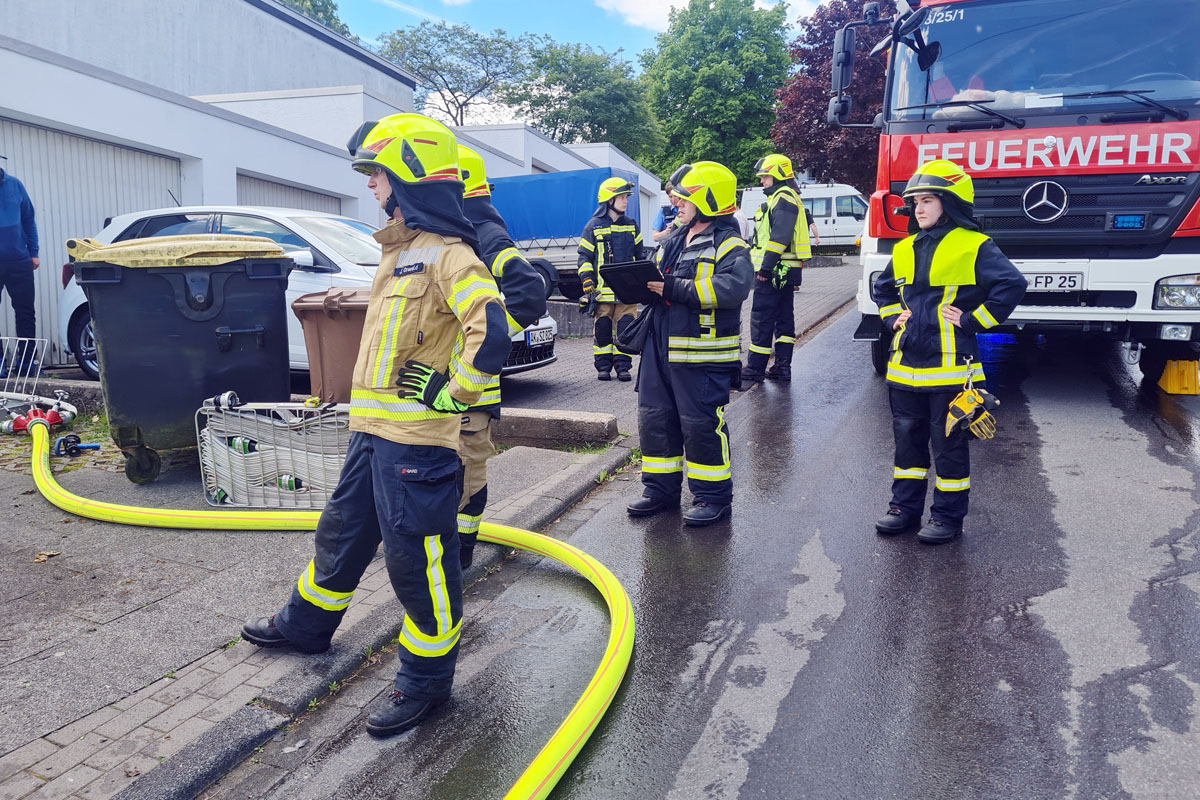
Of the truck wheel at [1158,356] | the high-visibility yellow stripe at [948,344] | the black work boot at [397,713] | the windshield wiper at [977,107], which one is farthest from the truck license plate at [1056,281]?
the black work boot at [397,713]

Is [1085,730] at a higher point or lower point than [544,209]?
lower

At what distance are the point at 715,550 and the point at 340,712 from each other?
2.07 metres

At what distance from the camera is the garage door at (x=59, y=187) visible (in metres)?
9.85

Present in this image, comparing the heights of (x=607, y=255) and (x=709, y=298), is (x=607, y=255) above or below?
above

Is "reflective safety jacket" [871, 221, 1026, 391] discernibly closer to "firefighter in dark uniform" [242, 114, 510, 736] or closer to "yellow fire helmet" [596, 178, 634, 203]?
"firefighter in dark uniform" [242, 114, 510, 736]

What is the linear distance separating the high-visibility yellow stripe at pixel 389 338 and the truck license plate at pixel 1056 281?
5.38 metres

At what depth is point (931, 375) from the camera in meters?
4.48

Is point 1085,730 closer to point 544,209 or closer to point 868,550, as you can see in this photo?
point 868,550

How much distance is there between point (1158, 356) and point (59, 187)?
11349 millimetres

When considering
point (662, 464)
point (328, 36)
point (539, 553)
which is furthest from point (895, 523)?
point (328, 36)

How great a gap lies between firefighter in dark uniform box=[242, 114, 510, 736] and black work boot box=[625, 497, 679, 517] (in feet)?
6.89

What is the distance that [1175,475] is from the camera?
5.41 metres

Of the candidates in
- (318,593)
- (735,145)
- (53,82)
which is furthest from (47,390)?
(735,145)

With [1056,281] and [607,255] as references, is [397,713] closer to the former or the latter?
[1056,281]
